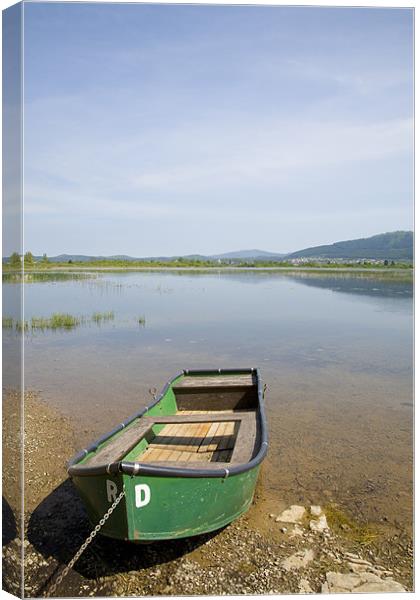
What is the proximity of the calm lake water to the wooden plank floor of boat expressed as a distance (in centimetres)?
79

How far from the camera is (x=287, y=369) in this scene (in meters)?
12.8

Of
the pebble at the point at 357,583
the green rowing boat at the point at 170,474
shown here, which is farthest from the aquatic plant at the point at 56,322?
the pebble at the point at 357,583

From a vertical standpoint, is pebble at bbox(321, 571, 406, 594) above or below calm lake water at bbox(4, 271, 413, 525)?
below

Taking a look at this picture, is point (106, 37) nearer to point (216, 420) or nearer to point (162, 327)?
point (216, 420)

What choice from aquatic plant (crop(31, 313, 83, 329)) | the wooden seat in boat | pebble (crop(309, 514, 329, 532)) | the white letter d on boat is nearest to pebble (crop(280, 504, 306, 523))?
pebble (crop(309, 514, 329, 532))

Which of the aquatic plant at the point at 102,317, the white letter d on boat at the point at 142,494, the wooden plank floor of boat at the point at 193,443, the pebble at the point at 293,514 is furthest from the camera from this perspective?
the aquatic plant at the point at 102,317

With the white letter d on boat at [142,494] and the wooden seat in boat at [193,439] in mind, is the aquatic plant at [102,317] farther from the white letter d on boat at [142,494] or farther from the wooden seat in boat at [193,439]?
the white letter d on boat at [142,494]

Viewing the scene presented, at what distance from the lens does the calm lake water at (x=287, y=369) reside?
6.78m

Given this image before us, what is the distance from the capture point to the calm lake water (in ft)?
22.2

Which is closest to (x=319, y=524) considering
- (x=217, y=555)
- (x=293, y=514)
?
(x=293, y=514)

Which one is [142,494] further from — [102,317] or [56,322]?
[102,317]

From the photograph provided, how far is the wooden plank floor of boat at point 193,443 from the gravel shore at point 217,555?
0.71 metres

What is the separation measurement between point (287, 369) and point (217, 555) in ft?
26.9

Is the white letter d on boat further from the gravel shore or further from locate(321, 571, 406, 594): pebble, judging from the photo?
locate(321, 571, 406, 594): pebble
